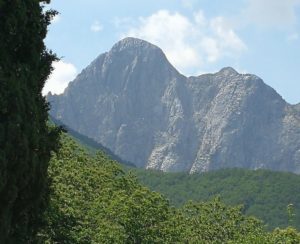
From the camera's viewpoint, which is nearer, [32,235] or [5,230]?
[5,230]

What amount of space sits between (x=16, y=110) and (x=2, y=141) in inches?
46.8

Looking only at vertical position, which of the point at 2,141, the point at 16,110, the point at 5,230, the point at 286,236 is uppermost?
the point at 286,236

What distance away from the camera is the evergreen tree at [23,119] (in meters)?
16.1

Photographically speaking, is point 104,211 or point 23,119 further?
point 104,211

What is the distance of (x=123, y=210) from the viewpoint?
37781 mm

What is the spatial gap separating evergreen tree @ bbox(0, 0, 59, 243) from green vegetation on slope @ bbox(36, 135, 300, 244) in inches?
513

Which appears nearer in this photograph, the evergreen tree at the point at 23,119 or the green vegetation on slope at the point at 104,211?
the evergreen tree at the point at 23,119

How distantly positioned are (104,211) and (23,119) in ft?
71.7

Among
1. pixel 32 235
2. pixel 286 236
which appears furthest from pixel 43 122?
pixel 286 236

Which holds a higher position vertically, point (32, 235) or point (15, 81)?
point (15, 81)

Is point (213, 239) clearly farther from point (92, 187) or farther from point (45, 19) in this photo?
point (45, 19)

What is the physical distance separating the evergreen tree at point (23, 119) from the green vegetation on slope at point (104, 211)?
42.7 feet

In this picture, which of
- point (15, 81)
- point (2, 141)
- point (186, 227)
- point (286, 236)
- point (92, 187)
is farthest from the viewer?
point (186, 227)

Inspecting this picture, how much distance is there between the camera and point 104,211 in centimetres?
3772
